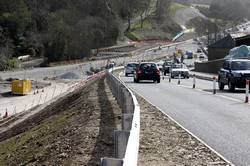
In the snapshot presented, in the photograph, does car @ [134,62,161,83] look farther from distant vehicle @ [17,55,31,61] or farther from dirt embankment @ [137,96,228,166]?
distant vehicle @ [17,55,31,61]

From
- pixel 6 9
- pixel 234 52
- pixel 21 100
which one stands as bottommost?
pixel 21 100

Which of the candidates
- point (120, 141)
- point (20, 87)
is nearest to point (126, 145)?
point (120, 141)

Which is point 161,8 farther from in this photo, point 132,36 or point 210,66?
point 210,66

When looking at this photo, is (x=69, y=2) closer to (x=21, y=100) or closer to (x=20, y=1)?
(x=20, y=1)

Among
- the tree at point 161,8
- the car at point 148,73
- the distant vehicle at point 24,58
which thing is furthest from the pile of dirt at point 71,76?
the tree at point 161,8

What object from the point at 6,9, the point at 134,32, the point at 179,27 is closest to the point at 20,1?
the point at 6,9

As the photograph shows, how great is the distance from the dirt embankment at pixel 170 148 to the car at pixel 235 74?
16.1 metres

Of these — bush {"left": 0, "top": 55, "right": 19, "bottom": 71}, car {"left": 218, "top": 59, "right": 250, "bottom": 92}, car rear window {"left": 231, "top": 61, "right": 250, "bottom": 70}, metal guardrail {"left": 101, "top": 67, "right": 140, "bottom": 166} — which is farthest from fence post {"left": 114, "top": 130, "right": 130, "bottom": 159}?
bush {"left": 0, "top": 55, "right": 19, "bottom": 71}

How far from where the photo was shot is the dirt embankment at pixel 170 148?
36.5 feet

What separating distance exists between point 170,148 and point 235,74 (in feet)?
67.8

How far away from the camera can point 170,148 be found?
12.7m

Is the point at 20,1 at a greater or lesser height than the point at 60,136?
greater

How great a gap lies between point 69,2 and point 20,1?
89.1 ft

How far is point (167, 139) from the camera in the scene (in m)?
13.9
